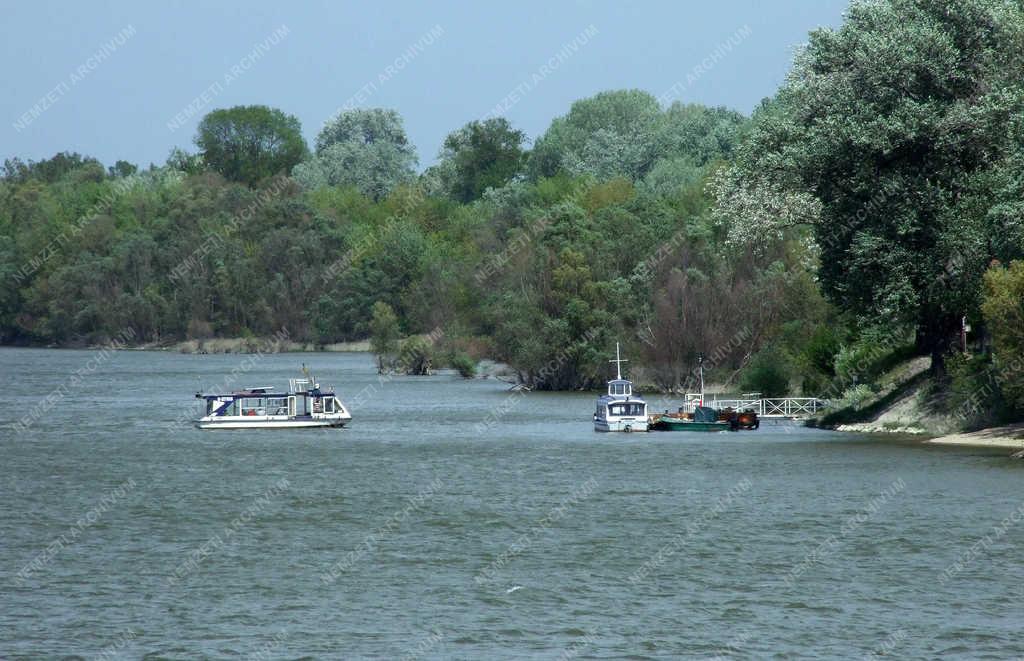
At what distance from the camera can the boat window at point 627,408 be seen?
7294cm

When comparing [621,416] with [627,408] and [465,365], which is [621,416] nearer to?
[627,408]

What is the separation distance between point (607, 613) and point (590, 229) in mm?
79912

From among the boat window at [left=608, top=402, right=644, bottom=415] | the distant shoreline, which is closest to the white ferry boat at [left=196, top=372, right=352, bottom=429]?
the boat window at [left=608, top=402, right=644, bottom=415]

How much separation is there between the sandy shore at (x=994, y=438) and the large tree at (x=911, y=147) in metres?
4.92

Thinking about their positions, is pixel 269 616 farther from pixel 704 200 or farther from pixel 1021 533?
pixel 704 200

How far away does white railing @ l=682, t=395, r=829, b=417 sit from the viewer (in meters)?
75.5

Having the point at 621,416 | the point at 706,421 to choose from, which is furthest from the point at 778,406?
the point at 621,416

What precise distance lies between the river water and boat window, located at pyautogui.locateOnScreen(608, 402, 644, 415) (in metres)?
2.39

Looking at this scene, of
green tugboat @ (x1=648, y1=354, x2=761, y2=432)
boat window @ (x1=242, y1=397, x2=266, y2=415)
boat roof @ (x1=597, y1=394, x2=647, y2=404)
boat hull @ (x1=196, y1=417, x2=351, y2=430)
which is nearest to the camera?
green tugboat @ (x1=648, y1=354, x2=761, y2=432)

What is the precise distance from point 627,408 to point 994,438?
19.1 metres

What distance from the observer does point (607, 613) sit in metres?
31.2

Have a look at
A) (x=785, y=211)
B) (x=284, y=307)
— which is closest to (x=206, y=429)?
(x=785, y=211)

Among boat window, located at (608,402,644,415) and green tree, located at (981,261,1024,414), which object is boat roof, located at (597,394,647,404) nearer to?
boat window, located at (608,402,644,415)

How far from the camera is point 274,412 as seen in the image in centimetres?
7956
